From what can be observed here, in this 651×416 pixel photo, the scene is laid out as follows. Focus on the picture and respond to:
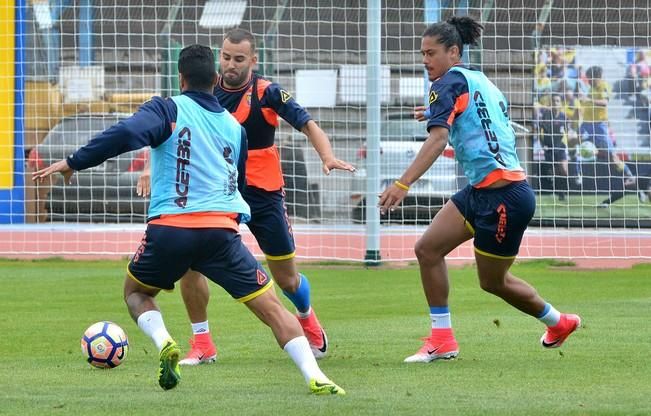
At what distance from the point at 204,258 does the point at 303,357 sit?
0.71 meters

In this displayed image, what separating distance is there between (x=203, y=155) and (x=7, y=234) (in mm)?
11767

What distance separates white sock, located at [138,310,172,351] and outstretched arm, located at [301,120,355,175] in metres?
1.43

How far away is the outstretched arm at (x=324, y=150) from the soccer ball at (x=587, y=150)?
386 inches

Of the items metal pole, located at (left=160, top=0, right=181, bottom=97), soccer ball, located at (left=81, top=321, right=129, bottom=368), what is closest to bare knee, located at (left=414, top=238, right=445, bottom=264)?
soccer ball, located at (left=81, top=321, right=129, bottom=368)

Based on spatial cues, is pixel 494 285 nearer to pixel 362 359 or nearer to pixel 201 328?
pixel 362 359

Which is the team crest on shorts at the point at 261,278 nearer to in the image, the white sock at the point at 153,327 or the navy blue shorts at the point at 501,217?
the white sock at the point at 153,327

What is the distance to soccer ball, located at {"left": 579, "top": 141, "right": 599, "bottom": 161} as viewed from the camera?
55.7 feet

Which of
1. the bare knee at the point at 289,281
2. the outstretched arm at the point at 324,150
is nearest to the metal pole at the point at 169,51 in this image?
the bare knee at the point at 289,281

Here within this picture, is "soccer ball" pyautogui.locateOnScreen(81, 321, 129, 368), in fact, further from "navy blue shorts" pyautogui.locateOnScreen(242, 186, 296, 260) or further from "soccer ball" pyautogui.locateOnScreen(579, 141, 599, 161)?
"soccer ball" pyautogui.locateOnScreen(579, 141, 599, 161)

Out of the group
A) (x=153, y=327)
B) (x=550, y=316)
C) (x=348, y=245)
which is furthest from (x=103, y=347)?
(x=348, y=245)

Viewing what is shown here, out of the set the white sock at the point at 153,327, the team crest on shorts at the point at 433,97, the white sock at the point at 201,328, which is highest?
the team crest on shorts at the point at 433,97

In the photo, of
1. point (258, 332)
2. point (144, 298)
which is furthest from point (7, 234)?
point (144, 298)

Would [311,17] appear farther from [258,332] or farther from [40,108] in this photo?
[258,332]

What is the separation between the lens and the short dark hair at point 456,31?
7.91 m
